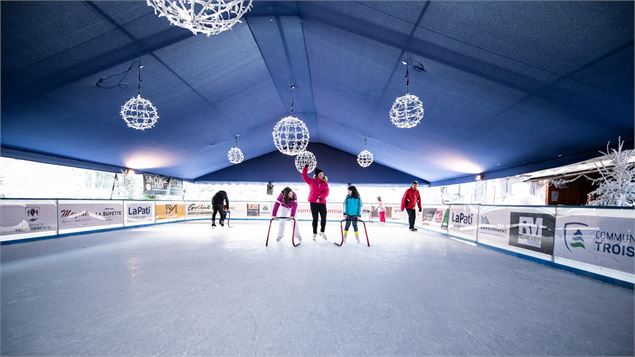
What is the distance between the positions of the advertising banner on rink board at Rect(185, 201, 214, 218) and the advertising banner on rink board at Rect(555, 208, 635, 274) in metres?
11.7

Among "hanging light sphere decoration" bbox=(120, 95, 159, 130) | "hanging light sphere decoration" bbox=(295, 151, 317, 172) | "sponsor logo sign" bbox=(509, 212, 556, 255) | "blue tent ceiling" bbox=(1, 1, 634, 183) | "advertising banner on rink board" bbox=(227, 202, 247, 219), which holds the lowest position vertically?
"advertising banner on rink board" bbox=(227, 202, 247, 219)

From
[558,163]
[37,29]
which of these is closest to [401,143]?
[558,163]

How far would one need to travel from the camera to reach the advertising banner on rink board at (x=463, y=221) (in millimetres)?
6086

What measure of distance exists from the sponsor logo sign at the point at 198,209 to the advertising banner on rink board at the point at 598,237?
11.7 metres

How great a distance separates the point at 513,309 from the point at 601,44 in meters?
3.05

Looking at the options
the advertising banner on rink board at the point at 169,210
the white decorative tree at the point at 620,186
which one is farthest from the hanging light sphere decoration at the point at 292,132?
the advertising banner on rink board at the point at 169,210

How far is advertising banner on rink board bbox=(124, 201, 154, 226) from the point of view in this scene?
8.15 meters

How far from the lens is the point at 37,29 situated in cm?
326

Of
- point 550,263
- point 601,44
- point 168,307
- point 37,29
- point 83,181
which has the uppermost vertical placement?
point 37,29

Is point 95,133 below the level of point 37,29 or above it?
below

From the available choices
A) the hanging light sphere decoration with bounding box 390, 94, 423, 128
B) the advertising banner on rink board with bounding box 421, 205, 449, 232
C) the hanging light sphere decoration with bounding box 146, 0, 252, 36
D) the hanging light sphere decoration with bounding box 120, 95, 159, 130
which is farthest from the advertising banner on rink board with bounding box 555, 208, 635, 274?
the hanging light sphere decoration with bounding box 120, 95, 159, 130

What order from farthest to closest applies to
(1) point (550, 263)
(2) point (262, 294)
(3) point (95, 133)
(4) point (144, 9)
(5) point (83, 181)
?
1. (5) point (83, 181)
2. (3) point (95, 133)
3. (1) point (550, 263)
4. (4) point (144, 9)
5. (2) point (262, 294)

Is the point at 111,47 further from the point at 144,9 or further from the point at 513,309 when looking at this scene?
the point at 513,309

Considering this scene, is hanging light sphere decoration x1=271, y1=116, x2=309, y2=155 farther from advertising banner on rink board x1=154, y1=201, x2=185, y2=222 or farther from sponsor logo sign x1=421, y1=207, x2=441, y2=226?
advertising banner on rink board x1=154, y1=201, x2=185, y2=222
